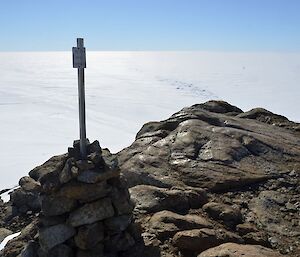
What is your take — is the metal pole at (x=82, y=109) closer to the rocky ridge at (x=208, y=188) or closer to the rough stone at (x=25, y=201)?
the rocky ridge at (x=208, y=188)

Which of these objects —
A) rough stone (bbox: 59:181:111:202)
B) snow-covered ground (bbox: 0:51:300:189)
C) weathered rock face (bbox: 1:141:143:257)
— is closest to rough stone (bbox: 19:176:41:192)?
weathered rock face (bbox: 1:141:143:257)

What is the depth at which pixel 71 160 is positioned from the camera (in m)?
7.23

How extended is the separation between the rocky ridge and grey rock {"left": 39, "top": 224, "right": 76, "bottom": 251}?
10.0 inches

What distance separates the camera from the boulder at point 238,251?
274 inches

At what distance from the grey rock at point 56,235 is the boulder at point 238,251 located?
7.70ft

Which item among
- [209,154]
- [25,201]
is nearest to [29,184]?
[25,201]

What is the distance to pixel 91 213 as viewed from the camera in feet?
23.1

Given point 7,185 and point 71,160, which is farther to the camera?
point 7,185

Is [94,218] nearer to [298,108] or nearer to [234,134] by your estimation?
[234,134]

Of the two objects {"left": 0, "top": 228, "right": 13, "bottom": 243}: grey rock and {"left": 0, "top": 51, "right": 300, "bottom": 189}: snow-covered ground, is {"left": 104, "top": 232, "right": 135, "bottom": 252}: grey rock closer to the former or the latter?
{"left": 0, "top": 228, "right": 13, "bottom": 243}: grey rock

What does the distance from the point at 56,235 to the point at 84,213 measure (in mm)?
627

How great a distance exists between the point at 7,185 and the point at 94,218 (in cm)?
1957

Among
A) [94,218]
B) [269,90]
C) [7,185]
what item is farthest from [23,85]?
[94,218]

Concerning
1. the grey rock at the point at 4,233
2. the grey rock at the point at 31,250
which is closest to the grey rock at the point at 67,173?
the grey rock at the point at 31,250
